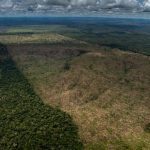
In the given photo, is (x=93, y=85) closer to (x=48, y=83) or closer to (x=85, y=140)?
(x=48, y=83)

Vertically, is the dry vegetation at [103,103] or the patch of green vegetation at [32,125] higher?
the patch of green vegetation at [32,125]

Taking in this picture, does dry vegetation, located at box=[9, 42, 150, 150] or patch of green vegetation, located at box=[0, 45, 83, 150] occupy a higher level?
patch of green vegetation, located at box=[0, 45, 83, 150]

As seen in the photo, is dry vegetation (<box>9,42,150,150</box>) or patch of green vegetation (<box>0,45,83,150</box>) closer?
patch of green vegetation (<box>0,45,83,150</box>)

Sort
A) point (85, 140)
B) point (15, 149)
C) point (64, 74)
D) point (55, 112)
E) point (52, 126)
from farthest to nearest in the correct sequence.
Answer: point (64, 74) → point (55, 112) → point (52, 126) → point (85, 140) → point (15, 149)

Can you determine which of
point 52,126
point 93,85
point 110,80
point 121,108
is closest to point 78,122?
point 52,126

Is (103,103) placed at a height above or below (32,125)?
below

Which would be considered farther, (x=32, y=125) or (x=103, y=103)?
(x=103, y=103)

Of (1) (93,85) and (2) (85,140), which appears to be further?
(1) (93,85)

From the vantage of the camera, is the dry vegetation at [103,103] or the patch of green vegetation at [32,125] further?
the dry vegetation at [103,103]
